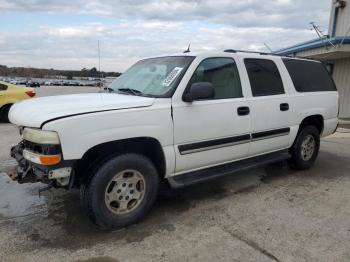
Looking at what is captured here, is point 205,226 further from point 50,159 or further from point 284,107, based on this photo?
point 284,107

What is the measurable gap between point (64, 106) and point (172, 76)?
51.6 inches

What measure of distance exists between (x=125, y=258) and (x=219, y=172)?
176 cm

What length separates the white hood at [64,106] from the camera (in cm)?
328

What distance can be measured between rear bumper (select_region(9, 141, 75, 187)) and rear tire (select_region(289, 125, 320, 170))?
3.79m

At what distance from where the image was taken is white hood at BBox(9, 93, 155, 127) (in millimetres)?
3275

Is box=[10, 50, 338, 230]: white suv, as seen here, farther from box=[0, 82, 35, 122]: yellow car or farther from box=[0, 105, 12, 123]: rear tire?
box=[0, 105, 12, 123]: rear tire

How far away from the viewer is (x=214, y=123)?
4242 millimetres

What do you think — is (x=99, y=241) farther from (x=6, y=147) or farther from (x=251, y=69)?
(x=6, y=147)

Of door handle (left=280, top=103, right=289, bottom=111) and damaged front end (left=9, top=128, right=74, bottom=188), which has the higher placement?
door handle (left=280, top=103, right=289, bottom=111)

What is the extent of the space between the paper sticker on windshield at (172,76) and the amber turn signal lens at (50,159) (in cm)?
152

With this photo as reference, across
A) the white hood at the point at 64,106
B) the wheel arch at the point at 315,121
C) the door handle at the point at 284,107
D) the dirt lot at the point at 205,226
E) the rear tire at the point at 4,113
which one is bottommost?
the dirt lot at the point at 205,226

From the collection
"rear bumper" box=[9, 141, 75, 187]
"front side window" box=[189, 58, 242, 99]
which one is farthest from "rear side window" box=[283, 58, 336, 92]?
"rear bumper" box=[9, 141, 75, 187]

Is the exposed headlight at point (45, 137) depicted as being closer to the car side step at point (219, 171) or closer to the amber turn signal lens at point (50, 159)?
the amber turn signal lens at point (50, 159)

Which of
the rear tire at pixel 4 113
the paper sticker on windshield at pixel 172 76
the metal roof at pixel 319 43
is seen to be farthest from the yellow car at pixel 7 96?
the metal roof at pixel 319 43
